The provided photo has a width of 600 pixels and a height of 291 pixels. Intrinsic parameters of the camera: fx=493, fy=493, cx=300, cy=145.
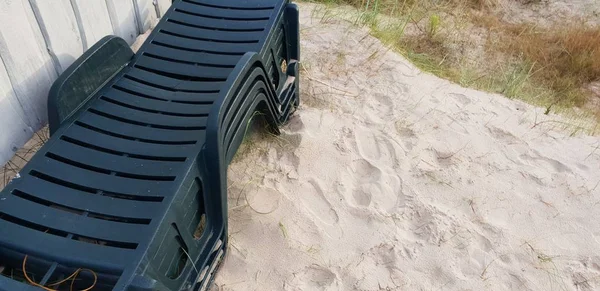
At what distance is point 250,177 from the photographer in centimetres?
231

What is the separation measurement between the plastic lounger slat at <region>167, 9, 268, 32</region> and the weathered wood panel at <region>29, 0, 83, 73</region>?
488 millimetres

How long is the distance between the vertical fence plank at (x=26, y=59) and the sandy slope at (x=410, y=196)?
2.91 feet

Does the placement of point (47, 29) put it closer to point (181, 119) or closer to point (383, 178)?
point (181, 119)

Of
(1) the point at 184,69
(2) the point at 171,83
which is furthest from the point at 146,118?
(1) the point at 184,69

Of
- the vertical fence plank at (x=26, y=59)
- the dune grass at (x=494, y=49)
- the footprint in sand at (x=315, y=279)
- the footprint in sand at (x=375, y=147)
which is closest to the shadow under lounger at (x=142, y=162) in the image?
the vertical fence plank at (x=26, y=59)

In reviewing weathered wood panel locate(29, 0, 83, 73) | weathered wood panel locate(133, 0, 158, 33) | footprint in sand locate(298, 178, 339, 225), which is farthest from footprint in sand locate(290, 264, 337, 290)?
weathered wood panel locate(133, 0, 158, 33)

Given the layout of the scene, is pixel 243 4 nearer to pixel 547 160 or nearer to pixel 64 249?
pixel 64 249

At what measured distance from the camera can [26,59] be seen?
2.02m

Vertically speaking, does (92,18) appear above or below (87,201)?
above

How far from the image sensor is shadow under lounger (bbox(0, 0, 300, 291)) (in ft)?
4.83

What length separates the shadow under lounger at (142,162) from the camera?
147 centimetres

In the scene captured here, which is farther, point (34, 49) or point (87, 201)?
point (34, 49)

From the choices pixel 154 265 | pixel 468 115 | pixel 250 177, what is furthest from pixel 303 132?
pixel 154 265

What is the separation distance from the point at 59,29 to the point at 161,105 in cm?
58
